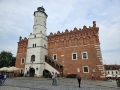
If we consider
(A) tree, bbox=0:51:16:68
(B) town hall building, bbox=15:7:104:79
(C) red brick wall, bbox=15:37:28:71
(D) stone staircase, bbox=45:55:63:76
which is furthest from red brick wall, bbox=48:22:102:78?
(A) tree, bbox=0:51:16:68

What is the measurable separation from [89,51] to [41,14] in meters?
16.8

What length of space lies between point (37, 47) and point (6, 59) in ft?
68.3

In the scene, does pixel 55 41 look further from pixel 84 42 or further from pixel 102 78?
pixel 102 78

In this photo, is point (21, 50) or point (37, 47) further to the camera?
point (21, 50)

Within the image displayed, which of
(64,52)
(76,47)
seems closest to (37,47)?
(64,52)

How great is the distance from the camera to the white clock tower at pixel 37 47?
1004 inches

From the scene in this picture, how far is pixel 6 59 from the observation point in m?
40.7

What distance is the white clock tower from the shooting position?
1004 inches

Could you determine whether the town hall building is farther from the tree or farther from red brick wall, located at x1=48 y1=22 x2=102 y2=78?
the tree

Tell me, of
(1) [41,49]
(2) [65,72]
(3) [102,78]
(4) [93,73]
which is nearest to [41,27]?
(1) [41,49]

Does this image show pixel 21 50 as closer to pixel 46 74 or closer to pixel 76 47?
pixel 46 74

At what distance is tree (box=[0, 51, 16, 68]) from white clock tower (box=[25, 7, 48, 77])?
17.8 meters

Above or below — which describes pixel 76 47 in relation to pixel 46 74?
above

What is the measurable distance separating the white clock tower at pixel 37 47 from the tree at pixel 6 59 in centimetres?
1777
